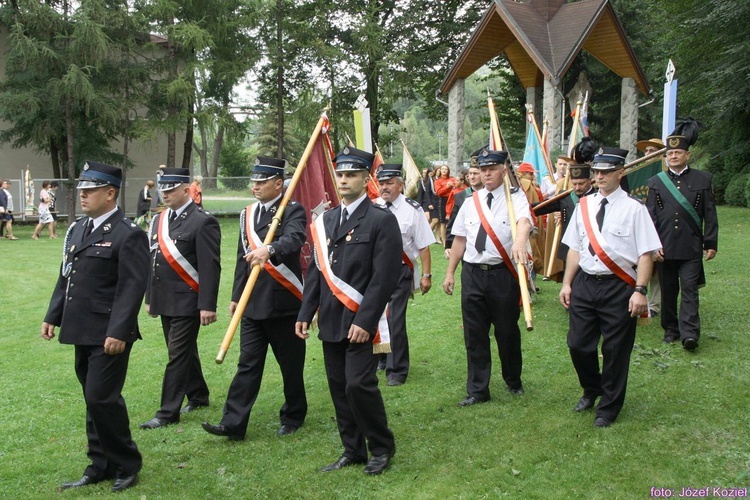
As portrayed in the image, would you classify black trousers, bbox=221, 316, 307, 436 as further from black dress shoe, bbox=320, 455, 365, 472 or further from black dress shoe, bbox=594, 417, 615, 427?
black dress shoe, bbox=594, 417, 615, 427

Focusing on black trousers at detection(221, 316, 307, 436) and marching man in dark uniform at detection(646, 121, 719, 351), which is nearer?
black trousers at detection(221, 316, 307, 436)

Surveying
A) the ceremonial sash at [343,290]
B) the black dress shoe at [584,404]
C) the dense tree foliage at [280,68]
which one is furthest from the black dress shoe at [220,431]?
the dense tree foliage at [280,68]

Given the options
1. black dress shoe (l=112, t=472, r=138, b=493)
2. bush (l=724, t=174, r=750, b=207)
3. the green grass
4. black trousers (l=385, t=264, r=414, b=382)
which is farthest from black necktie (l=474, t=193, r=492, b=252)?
bush (l=724, t=174, r=750, b=207)

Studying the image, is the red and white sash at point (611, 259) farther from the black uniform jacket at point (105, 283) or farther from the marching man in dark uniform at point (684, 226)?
the black uniform jacket at point (105, 283)

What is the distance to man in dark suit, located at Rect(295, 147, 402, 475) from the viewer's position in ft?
17.2

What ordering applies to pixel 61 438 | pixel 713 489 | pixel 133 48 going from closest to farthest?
1. pixel 713 489
2. pixel 61 438
3. pixel 133 48

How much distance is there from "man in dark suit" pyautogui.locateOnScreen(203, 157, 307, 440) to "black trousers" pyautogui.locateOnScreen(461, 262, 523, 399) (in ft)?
5.15

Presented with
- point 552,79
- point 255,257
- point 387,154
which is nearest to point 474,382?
point 255,257

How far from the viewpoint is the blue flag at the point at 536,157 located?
1334 cm

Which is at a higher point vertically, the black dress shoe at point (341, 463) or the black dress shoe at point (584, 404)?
the black dress shoe at point (584, 404)

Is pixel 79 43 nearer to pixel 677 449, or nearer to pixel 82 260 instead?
pixel 82 260

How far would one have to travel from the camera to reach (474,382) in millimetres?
6918

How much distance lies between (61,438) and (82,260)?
196 cm

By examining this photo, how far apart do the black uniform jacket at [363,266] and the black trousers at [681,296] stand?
14.4 ft
